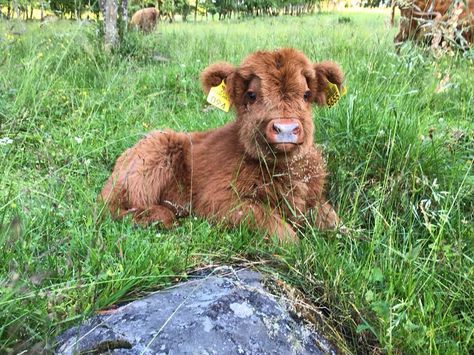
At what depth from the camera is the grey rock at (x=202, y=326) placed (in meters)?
1.99

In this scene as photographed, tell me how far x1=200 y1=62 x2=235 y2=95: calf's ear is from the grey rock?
1572 millimetres

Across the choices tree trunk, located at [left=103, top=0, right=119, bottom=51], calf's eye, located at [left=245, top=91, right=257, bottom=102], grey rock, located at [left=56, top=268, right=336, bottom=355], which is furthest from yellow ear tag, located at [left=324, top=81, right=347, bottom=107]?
tree trunk, located at [left=103, top=0, right=119, bottom=51]

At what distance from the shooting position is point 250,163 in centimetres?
334

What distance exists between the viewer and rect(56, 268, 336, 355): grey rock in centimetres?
199

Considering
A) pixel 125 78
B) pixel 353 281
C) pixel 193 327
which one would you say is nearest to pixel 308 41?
pixel 125 78

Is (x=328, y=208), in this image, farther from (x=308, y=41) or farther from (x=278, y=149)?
(x=308, y=41)

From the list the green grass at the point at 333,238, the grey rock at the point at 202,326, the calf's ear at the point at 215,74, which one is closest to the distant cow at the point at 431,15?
the green grass at the point at 333,238

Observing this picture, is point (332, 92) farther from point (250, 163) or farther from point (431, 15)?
point (431, 15)

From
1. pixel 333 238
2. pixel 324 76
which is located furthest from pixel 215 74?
pixel 333 238

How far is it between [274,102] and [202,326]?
1528 millimetres

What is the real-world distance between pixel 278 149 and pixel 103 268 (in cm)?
124

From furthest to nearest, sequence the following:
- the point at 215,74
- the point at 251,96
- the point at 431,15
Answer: the point at 431,15
the point at 215,74
the point at 251,96

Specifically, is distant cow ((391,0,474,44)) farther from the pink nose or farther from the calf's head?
the pink nose

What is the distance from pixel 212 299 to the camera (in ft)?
7.55
